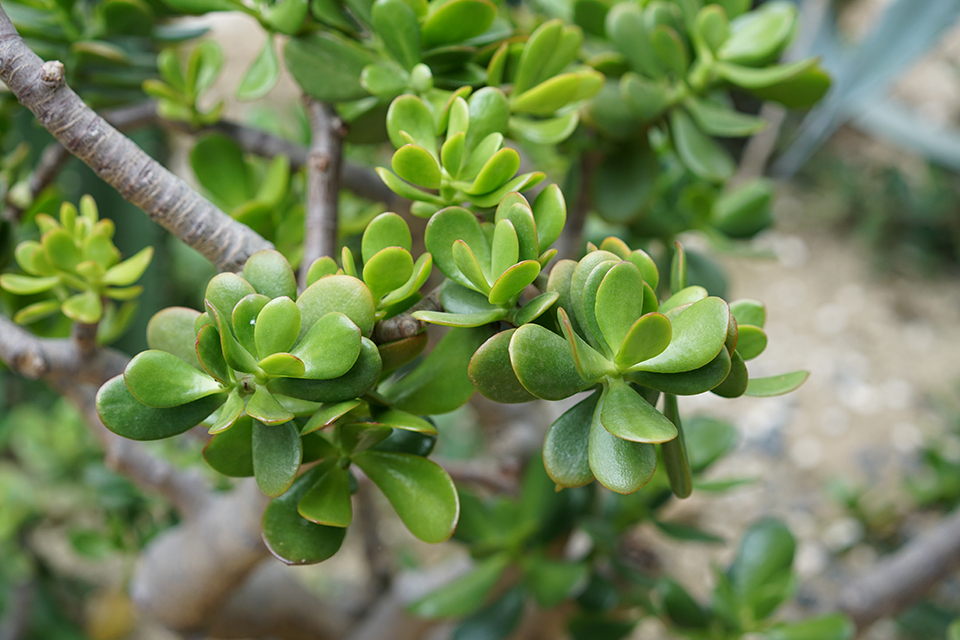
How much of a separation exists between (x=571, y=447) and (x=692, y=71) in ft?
1.12

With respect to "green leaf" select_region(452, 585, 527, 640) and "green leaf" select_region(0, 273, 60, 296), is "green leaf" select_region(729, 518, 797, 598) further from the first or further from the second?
"green leaf" select_region(0, 273, 60, 296)

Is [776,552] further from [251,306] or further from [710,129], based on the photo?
[251,306]

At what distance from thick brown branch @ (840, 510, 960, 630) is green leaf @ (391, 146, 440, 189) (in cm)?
85

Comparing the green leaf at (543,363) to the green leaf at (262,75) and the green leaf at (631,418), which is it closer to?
the green leaf at (631,418)

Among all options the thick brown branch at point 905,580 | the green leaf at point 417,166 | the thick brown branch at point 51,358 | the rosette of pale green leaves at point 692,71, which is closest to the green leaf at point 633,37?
the rosette of pale green leaves at point 692,71

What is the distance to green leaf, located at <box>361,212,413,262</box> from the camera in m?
0.33

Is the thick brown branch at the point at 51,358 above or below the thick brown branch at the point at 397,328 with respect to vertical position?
below

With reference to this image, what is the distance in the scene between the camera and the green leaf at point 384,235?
1.07 ft

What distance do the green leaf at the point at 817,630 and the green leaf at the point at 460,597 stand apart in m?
0.27

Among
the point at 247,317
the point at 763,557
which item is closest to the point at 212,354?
the point at 247,317

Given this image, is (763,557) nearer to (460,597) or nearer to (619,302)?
(460,597)

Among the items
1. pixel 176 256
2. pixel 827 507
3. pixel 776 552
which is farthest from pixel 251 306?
pixel 176 256

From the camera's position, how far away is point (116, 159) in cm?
35

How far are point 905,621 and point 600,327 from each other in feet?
3.42
